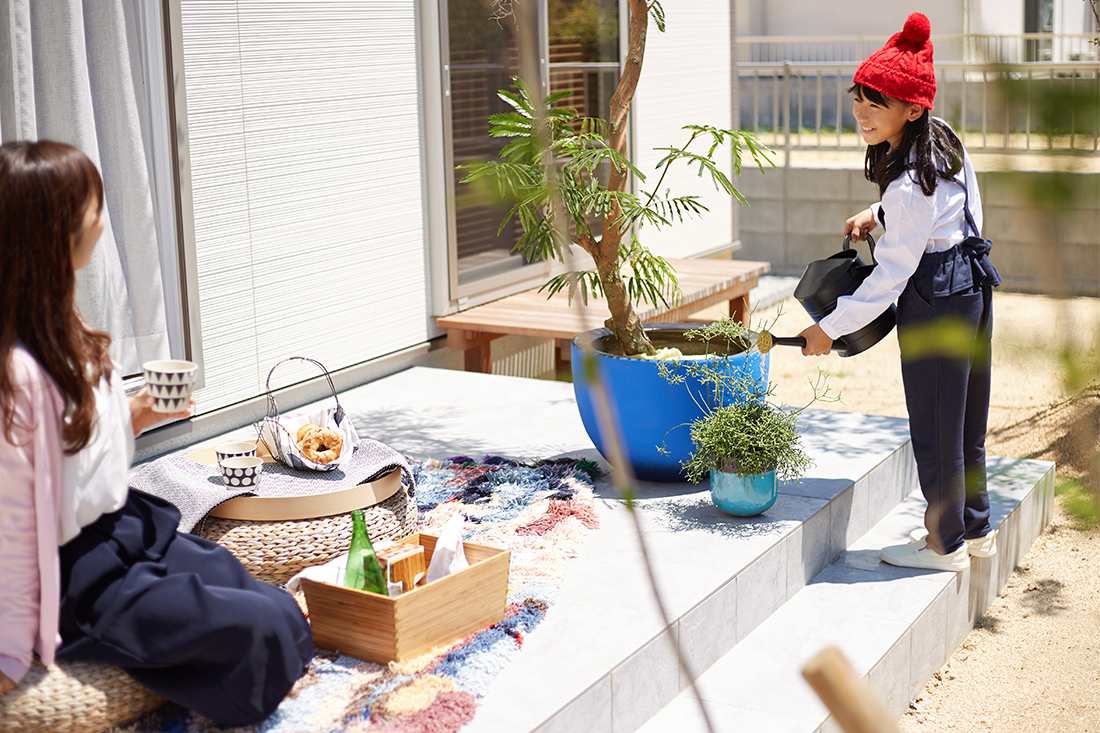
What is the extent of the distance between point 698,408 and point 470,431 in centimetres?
122

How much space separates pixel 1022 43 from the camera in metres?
0.72

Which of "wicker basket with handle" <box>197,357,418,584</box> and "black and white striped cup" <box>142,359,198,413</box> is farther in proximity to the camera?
"wicker basket with handle" <box>197,357,418,584</box>

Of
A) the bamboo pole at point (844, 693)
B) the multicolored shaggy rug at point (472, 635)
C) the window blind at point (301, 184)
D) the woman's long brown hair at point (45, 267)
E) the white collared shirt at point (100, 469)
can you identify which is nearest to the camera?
the bamboo pole at point (844, 693)

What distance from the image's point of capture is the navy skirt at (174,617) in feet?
7.66

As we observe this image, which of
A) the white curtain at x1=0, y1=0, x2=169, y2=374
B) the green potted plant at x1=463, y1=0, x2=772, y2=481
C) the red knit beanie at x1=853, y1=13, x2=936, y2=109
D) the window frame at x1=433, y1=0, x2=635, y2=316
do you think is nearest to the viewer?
the red knit beanie at x1=853, y1=13, x2=936, y2=109

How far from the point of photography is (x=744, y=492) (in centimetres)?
373

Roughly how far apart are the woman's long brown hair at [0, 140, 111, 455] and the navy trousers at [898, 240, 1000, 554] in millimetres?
2113

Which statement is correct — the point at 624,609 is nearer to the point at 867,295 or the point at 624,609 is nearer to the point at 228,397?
the point at 867,295

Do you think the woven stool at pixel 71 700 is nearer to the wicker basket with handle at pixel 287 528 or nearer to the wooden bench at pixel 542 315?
the wicker basket with handle at pixel 287 528

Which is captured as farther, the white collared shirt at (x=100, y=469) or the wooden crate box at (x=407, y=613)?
the wooden crate box at (x=407, y=613)

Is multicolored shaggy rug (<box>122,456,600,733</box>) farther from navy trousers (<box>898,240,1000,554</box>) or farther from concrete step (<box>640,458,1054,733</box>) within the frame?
navy trousers (<box>898,240,1000,554</box>)

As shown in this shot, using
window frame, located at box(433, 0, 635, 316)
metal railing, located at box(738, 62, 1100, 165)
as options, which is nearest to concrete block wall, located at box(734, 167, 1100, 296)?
metal railing, located at box(738, 62, 1100, 165)

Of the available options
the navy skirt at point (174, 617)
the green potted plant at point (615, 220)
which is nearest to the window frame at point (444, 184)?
the green potted plant at point (615, 220)

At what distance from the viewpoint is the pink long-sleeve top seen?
2.18 meters
